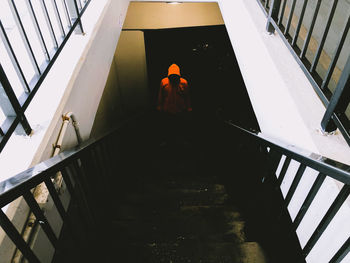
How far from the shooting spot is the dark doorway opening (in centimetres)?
597

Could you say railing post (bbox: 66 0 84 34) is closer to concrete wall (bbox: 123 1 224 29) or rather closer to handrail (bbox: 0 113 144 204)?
handrail (bbox: 0 113 144 204)

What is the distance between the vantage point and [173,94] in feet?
14.4

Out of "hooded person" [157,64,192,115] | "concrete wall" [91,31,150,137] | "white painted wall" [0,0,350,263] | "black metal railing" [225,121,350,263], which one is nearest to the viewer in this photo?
"black metal railing" [225,121,350,263]

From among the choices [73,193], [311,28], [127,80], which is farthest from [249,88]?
[127,80]

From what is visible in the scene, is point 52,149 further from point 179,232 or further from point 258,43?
point 258,43

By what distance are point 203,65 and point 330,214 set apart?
591 centimetres

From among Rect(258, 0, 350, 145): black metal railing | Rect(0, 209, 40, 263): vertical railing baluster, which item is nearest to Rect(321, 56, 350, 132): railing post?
Rect(258, 0, 350, 145): black metal railing

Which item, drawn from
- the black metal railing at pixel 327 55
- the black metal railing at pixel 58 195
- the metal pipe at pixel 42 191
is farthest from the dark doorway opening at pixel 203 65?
the metal pipe at pixel 42 191

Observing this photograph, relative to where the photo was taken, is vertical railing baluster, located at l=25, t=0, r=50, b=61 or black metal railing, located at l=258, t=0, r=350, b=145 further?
vertical railing baluster, located at l=25, t=0, r=50, b=61

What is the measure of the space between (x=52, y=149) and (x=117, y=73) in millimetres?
4510

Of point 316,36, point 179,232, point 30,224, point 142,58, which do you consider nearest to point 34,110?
point 30,224

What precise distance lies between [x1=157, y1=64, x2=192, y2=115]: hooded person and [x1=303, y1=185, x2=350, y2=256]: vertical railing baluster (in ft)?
10.6

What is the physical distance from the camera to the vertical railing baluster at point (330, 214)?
1.10 meters

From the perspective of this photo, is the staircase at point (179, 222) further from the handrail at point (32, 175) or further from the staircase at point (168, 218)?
the handrail at point (32, 175)
